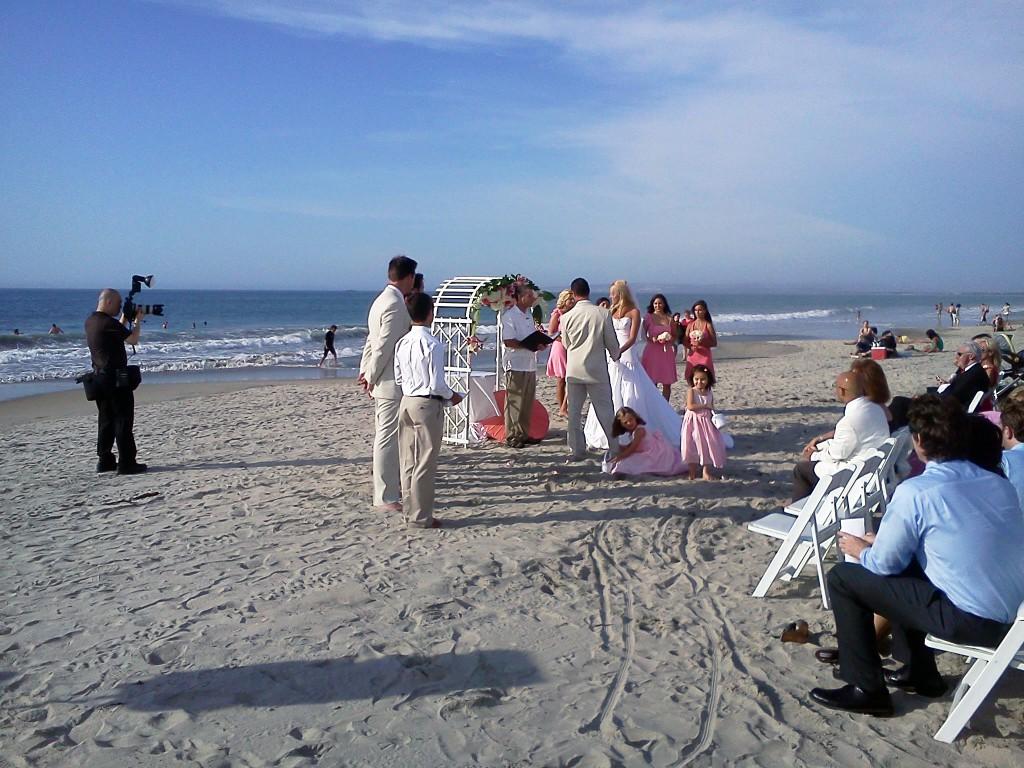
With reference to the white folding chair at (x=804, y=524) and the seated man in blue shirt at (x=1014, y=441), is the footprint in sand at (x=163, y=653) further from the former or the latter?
the seated man in blue shirt at (x=1014, y=441)

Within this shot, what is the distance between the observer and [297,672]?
3.65 m

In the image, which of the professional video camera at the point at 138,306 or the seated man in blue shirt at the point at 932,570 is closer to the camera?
the seated man in blue shirt at the point at 932,570

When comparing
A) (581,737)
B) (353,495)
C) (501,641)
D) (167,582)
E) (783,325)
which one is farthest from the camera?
(783,325)

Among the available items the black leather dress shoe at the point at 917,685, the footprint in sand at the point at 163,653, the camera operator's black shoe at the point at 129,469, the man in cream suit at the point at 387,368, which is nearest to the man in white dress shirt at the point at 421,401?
the man in cream suit at the point at 387,368

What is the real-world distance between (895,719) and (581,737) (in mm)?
1263

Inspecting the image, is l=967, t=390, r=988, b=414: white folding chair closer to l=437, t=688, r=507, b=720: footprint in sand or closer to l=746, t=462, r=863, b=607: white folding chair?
l=746, t=462, r=863, b=607: white folding chair

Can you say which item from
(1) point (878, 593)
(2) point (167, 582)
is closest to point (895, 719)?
(1) point (878, 593)

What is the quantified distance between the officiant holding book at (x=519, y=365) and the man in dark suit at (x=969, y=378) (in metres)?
3.63

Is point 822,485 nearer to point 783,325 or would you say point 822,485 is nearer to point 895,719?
point 895,719

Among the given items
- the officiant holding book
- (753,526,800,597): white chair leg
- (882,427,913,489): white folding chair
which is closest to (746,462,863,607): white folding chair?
(753,526,800,597): white chair leg

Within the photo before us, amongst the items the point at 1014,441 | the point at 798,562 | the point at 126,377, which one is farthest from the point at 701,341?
the point at 126,377

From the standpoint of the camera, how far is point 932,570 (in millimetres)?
3051

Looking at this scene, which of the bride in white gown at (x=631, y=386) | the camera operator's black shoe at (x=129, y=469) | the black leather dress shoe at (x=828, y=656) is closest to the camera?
the black leather dress shoe at (x=828, y=656)

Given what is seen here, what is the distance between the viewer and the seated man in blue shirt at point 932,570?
2947 millimetres
